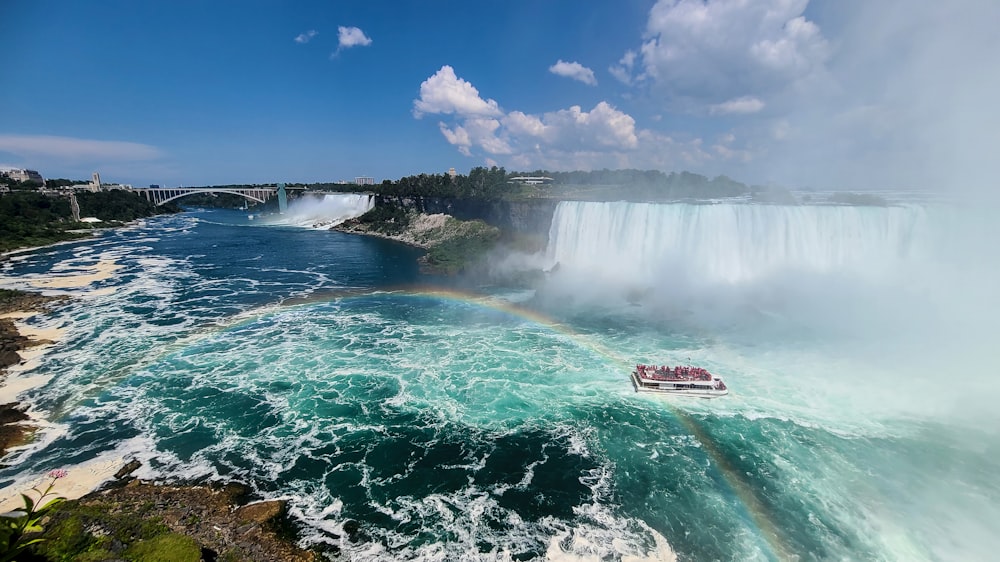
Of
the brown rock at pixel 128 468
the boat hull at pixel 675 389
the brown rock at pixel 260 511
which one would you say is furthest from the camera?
the boat hull at pixel 675 389

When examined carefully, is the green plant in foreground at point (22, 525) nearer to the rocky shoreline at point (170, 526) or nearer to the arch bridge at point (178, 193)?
the rocky shoreline at point (170, 526)

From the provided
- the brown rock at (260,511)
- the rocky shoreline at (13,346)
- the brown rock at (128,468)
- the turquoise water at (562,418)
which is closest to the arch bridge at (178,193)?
the rocky shoreline at (13,346)

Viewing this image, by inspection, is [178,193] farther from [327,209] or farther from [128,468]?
[128,468]

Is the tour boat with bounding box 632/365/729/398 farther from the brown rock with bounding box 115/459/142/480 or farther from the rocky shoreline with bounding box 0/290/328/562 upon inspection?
the brown rock with bounding box 115/459/142/480

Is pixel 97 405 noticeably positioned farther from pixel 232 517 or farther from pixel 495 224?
pixel 495 224

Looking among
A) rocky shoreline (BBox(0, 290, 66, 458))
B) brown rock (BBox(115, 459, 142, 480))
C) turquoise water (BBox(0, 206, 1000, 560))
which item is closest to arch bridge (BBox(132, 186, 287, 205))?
rocky shoreline (BBox(0, 290, 66, 458))

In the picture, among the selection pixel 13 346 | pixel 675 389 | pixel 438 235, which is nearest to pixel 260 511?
pixel 675 389
